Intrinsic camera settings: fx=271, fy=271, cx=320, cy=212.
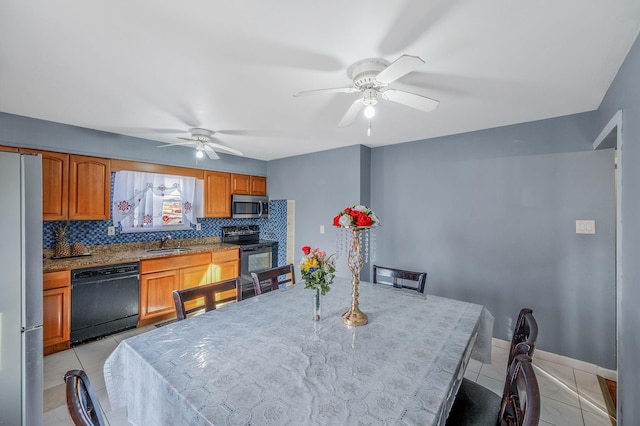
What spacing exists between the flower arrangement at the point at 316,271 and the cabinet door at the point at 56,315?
262 centimetres

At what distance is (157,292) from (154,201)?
4.01 feet

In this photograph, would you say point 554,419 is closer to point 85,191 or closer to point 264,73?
point 264,73

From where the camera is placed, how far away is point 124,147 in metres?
3.24

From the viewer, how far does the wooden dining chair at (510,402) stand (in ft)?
2.73

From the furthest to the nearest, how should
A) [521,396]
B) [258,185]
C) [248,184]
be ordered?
[258,185], [248,184], [521,396]

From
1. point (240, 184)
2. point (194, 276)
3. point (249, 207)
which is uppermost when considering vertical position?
point (240, 184)

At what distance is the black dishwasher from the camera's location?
271 cm

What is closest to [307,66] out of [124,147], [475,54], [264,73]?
[264,73]

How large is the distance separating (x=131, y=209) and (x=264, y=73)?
278 centimetres

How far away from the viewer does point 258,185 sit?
482cm

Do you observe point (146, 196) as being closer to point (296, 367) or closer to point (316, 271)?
point (316, 271)

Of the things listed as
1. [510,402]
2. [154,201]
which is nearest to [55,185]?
[154,201]

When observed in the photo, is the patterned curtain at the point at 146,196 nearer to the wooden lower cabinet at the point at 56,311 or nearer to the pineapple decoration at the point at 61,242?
the pineapple decoration at the point at 61,242

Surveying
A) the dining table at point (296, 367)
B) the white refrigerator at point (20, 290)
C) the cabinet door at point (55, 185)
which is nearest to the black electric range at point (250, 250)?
the cabinet door at point (55, 185)
